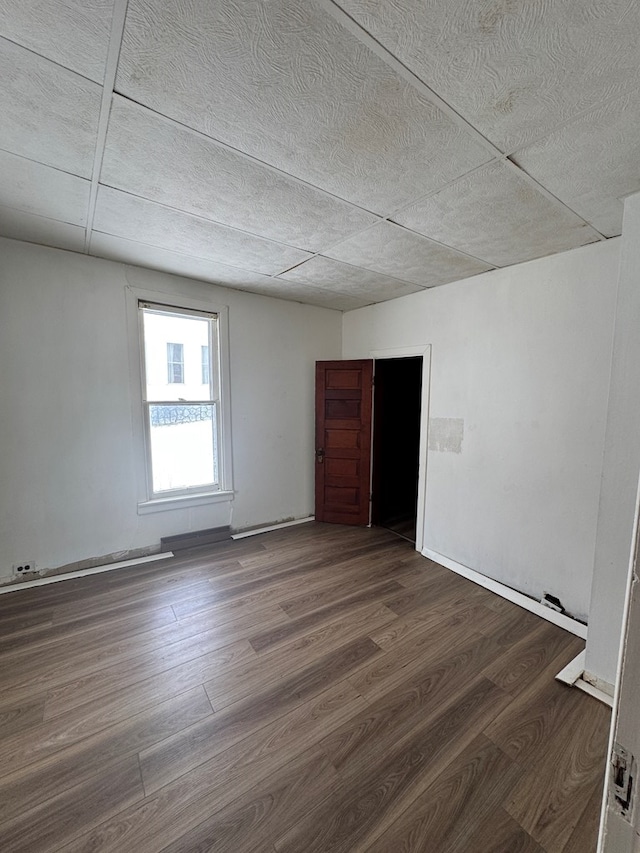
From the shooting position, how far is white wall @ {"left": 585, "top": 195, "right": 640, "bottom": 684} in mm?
1606

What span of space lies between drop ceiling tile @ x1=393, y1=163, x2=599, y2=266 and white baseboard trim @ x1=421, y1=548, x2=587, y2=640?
2.54 metres

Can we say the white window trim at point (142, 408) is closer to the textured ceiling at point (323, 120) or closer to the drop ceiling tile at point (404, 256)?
the textured ceiling at point (323, 120)

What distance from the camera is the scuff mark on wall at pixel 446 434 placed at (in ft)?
9.99

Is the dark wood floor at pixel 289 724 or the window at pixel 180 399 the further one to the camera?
the window at pixel 180 399

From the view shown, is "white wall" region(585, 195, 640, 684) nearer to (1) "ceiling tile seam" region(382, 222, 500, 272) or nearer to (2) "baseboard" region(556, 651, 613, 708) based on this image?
(2) "baseboard" region(556, 651, 613, 708)

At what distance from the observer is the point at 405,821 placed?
4.01ft

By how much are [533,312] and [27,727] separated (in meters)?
3.83

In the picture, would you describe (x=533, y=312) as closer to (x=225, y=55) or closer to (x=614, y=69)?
(x=614, y=69)

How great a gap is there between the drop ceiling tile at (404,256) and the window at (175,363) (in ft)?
5.68

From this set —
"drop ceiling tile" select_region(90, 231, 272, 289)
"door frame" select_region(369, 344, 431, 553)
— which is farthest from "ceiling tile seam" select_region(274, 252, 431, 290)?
"door frame" select_region(369, 344, 431, 553)

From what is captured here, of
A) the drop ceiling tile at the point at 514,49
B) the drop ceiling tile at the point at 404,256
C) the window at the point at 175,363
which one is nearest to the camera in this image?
the drop ceiling tile at the point at 514,49

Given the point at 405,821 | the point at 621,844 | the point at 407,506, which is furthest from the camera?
the point at 407,506

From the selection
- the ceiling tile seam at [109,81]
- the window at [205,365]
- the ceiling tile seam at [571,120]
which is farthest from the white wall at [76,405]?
the ceiling tile seam at [571,120]

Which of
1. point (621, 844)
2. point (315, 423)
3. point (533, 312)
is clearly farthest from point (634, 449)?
point (315, 423)
